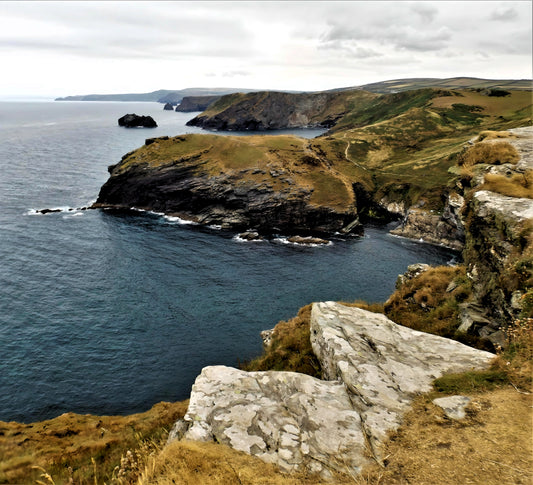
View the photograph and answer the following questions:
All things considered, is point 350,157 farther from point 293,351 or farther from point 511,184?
point 293,351

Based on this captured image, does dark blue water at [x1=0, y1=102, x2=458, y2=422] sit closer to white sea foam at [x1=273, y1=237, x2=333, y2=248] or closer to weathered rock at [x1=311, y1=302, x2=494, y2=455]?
white sea foam at [x1=273, y1=237, x2=333, y2=248]

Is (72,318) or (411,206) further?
(411,206)

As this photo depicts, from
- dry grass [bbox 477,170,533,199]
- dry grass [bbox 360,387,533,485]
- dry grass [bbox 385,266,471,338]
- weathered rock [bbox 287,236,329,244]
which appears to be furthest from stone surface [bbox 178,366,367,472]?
weathered rock [bbox 287,236,329,244]

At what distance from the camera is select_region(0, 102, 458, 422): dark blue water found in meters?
35.4

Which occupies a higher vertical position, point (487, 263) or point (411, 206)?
point (487, 263)

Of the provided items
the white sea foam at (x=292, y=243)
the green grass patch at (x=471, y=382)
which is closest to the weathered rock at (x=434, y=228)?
the white sea foam at (x=292, y=243)

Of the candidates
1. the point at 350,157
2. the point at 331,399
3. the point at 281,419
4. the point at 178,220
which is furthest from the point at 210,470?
the point at 350,157

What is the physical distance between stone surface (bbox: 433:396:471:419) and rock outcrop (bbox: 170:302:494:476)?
103 centimetres

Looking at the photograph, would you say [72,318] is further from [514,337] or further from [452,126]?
[452,126]

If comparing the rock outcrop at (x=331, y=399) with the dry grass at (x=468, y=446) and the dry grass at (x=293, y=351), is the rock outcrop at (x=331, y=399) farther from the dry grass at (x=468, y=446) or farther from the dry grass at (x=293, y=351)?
the dry grass at (x=293, y=351)

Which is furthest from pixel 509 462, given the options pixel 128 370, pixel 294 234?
pixel 294 234

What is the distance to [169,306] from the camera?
162ft

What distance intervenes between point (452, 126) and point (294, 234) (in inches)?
4592

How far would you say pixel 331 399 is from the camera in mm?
12922
